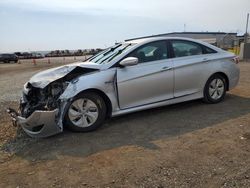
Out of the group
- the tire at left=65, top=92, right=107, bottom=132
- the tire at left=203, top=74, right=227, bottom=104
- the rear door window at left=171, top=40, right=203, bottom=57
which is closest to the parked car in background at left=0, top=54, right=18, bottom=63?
the rear door window at left=171, top=40, right=203, bottom=57

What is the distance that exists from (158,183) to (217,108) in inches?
146

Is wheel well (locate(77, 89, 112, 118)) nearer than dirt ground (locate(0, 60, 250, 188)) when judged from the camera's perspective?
No

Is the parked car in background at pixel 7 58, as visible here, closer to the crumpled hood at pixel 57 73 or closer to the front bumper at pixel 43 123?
the crumpled hood at pixel 57 73

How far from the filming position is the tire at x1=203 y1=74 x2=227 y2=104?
7480mm

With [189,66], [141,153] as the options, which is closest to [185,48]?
[189,66]

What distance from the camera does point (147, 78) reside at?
258 inches

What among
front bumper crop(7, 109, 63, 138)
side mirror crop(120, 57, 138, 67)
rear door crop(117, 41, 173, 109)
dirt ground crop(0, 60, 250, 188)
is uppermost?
side mirror crop(120, 57, 138, 67)

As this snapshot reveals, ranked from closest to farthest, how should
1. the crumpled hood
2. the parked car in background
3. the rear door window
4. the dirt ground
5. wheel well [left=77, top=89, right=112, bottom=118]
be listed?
the dirt ground < the crumpled hood < wheel well [left=77, top=89, right=112, bottom=118] < the rear door window < the parked car in background

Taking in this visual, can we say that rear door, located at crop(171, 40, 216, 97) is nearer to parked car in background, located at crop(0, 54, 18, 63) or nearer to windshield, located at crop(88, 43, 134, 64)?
windshield, located at crop(88, 43, 134, 64)

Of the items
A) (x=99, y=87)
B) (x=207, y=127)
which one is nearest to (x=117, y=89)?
A: (x=99, y=87)

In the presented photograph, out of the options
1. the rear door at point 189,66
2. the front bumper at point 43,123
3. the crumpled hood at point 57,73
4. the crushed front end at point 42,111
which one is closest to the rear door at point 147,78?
the rear door at point 189,66

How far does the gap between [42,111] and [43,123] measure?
199mm

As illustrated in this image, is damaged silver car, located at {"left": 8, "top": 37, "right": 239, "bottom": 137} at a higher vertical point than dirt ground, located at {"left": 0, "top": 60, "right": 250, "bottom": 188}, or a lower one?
higher

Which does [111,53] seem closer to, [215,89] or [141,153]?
[215,89]
